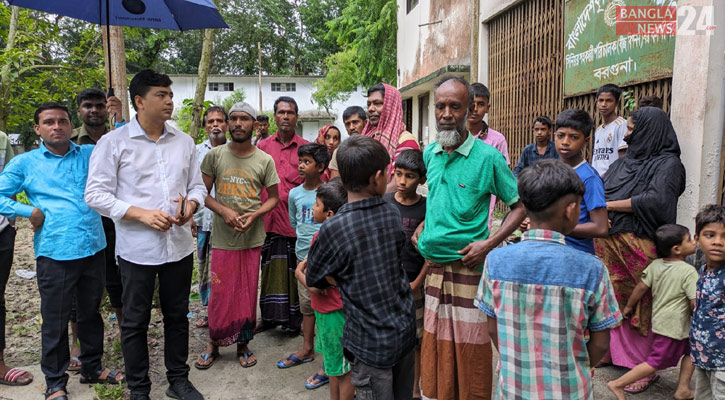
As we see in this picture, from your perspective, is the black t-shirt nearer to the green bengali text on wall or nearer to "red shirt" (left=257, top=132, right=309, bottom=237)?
"red shirt" (left=257, top=132, right=309, bottom=237)

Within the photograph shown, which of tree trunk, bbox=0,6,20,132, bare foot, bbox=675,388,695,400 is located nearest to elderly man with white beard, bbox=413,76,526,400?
bare foot, bbox=675,388,695,400

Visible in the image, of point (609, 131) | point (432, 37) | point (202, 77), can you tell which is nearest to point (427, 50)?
point (432, 37)

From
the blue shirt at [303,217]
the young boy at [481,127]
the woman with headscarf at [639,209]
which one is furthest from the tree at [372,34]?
the woman with headscarf at [639,209]

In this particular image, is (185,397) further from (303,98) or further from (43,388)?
(303,98)

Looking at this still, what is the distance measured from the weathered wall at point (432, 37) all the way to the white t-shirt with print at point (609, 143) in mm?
6041

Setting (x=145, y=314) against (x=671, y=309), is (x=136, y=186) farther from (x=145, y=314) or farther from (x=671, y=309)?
(x=671, y=309)

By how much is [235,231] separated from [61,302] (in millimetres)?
1217

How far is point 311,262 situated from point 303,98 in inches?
1249

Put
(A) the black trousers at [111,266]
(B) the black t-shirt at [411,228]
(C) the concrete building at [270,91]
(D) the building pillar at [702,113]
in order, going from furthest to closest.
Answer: (C) the concrete building at [270,91]
(A) the black trousers at [111,266]
(D) the building pillar at [702,113]
(B) the black t-shirt at [411,228]

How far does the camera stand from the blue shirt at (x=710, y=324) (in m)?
2.41

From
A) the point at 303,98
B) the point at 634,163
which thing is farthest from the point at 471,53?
the point at 303,98

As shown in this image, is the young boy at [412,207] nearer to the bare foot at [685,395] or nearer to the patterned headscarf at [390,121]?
the patterned headscarf at [390,121]

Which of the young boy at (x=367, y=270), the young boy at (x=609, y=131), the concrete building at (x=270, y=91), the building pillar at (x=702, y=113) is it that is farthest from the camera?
the concrete building at (x=270, y=91)

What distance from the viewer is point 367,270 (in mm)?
2107
